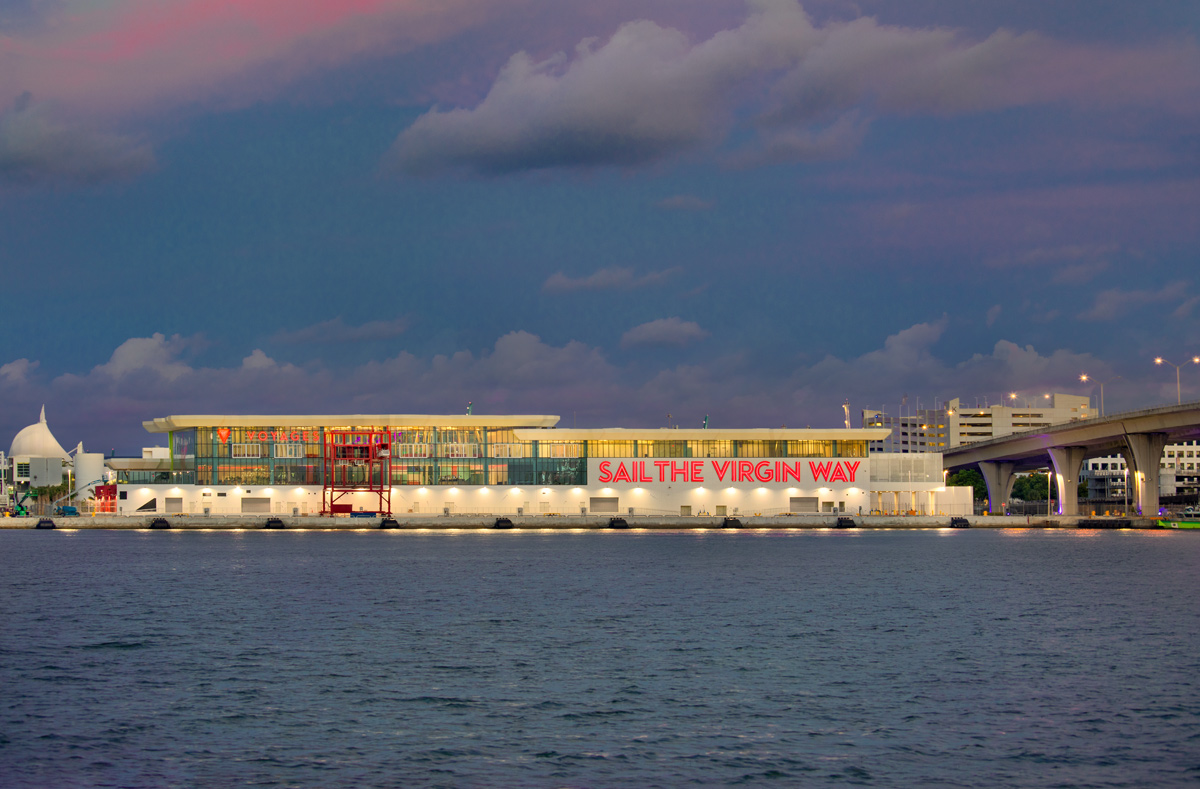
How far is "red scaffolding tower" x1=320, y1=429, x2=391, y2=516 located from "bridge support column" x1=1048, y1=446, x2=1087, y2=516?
102 m

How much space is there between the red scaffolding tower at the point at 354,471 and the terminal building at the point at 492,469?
0.63ft

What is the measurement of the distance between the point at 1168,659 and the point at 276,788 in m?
34.2

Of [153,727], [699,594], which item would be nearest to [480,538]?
[699,594]

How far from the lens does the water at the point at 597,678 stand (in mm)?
28656

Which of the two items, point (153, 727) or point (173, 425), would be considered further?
point (173, 425)

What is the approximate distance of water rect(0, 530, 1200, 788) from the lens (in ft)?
94.0

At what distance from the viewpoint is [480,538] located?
134 meters

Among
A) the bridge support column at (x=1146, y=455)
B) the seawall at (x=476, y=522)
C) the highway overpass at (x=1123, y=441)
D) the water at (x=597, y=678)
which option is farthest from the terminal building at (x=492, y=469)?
the water at (x=597, y=678)

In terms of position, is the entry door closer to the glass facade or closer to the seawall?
the seawall

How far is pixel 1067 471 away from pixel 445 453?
95558mm

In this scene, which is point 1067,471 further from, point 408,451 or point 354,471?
point 354,471

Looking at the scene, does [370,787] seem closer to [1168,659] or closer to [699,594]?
[1168,659]

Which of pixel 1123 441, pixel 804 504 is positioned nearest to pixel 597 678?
pixel 804 504

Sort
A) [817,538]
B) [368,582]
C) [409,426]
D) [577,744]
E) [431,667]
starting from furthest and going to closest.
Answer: [409,426] → [817,538] → [368,582] → [431,667] → [577,744]
